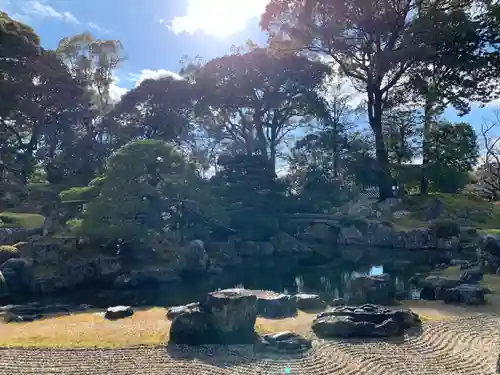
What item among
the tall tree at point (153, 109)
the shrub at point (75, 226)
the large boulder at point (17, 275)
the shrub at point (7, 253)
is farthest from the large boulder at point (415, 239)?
the shrub at point (7, 253)

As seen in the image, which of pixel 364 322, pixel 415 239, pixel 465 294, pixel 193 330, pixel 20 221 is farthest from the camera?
pixel 415 239

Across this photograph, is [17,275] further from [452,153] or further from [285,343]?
[452,153]

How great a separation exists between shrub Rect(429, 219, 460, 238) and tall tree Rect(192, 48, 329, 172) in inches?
571

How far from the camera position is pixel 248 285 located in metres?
21.3

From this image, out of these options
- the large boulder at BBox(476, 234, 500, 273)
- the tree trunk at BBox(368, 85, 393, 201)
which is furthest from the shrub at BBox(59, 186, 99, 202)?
the tree trunk at BBox(368, 85, 393, 201)

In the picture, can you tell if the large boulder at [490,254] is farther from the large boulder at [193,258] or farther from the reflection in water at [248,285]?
the large boulder at [193,258]

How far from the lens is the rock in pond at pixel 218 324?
1047 cm

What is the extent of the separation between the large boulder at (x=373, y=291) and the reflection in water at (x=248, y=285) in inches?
68.4

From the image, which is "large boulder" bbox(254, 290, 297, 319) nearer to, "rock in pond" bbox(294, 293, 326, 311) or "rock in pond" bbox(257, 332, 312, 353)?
"rock in pond" bbox(294, 293, 326, 311)

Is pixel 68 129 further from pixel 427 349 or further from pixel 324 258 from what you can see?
pixel 427 349

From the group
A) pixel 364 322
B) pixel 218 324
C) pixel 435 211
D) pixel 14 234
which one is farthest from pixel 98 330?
pixel 435 211

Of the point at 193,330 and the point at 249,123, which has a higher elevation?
the point at 249,123

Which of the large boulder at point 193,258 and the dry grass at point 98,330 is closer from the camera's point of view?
the dry grass at point 98,330

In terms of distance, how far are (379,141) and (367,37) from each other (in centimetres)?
771
